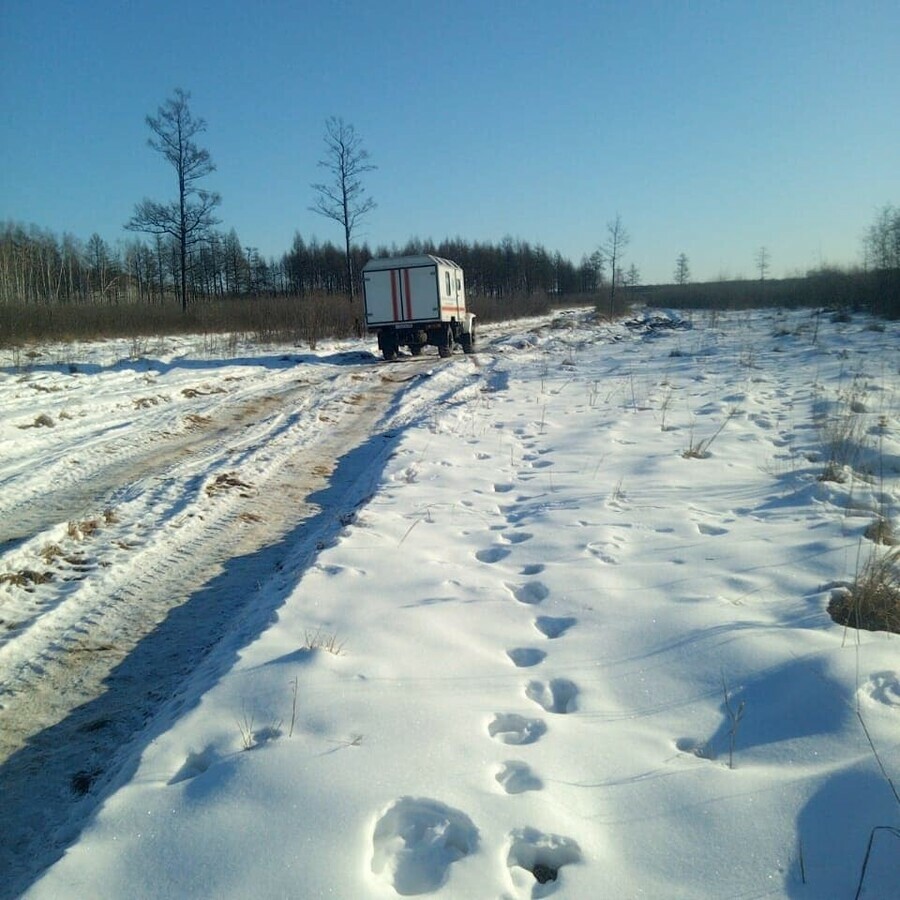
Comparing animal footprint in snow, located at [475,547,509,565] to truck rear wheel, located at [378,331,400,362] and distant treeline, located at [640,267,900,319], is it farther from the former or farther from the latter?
distant treeline, located at [640,267,900,319]

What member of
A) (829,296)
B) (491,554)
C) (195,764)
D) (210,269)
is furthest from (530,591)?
(210,269)

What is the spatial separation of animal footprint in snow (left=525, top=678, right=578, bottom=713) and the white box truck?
17.1 m

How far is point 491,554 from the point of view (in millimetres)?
4520

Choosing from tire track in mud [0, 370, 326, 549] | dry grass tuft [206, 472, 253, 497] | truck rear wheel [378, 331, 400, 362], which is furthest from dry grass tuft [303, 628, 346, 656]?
truck rear wheel [378, 331, 400, 362]

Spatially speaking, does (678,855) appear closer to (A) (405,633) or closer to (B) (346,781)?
(B) (346,781)

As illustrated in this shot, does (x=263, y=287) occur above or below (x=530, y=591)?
above

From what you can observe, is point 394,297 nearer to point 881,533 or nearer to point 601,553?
point 601,553

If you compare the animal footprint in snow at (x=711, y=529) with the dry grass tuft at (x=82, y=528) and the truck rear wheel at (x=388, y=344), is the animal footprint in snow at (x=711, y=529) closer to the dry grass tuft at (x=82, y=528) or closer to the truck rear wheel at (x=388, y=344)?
the dry grass tuft at (x=82, y=528)

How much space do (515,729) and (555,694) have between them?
0.34 meters

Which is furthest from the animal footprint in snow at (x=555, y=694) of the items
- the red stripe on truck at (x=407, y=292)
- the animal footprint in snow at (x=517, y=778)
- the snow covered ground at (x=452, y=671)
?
the red stripe on truck at (x=407, y=292)

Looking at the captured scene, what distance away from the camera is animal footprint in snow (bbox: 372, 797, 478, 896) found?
184cm

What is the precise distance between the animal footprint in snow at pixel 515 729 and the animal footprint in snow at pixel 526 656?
46 centimetres

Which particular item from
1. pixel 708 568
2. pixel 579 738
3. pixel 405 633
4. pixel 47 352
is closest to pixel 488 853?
pixel 579 738

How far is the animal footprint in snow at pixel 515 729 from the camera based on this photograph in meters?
2.49
